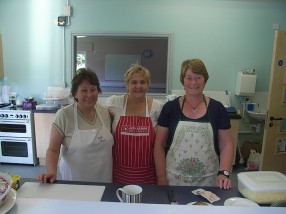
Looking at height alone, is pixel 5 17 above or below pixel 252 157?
above

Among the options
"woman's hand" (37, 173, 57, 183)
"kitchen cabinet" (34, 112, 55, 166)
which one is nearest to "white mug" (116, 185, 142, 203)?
"woman's hand" (37, 173, 57, 183)

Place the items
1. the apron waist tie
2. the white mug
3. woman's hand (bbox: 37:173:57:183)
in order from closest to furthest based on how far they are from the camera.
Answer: the white mug < woman's hand (bbox: 37:173:57:183) < the apron waist tie

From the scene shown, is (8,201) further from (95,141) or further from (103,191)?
(95,141)

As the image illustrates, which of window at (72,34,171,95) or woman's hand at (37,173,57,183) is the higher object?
window at (72,34,171,95)

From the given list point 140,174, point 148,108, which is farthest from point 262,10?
point 140,174

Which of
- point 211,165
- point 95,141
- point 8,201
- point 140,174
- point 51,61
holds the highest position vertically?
point 51,61

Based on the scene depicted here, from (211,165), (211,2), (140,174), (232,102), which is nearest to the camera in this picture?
(211,165)

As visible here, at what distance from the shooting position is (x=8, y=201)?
54 centimetres

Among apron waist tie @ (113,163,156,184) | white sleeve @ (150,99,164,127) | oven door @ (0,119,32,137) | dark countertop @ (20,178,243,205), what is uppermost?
white sleeve @ (150,99,164,127)

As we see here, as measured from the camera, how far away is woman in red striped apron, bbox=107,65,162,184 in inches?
62.6

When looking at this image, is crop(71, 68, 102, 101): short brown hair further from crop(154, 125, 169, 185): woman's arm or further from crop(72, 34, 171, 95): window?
crop(72, 34, 171, 95): window

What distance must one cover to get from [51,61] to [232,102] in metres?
2.73

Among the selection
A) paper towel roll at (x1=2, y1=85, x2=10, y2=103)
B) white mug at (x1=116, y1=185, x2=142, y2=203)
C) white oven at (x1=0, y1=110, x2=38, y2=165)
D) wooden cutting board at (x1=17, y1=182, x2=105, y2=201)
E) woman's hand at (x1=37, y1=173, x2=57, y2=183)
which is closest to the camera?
white mug at (x1=116, y1=185, x2=142, y2=203)

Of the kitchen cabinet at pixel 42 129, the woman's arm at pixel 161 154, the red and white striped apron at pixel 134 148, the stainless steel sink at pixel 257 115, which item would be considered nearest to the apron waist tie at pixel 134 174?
the red and white striped apron at pixel 134 148
